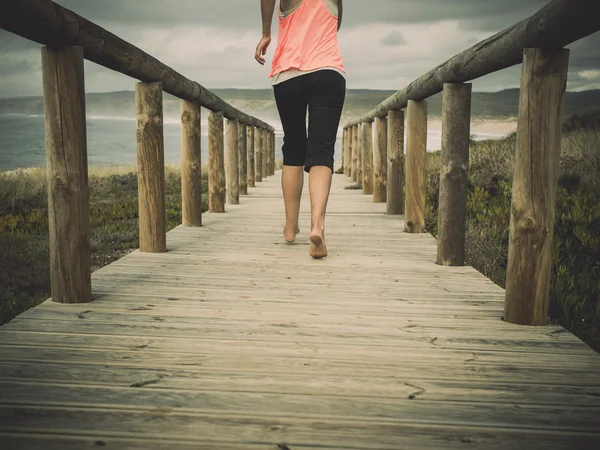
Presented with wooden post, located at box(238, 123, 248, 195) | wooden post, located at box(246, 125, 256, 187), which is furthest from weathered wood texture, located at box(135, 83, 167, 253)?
wooden post, located at box(246, 125, 256, 187)

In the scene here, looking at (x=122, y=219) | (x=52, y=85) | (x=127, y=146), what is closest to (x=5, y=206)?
(x=122, y=219)

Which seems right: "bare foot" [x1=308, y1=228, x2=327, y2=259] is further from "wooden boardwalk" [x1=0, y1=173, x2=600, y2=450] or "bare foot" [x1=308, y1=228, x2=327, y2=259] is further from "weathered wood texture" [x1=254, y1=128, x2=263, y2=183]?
"weathered wood texture" [x1=254, y1=128, x2=263, y2=183]

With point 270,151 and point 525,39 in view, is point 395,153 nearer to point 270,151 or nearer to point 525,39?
point 525,39

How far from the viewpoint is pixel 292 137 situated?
386 cm

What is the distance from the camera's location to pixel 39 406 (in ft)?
4.81

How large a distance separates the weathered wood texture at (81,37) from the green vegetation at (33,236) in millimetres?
1382

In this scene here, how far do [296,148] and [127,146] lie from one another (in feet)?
265

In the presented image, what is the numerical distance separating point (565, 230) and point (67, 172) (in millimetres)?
3809

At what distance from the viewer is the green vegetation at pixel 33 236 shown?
3.63 meters

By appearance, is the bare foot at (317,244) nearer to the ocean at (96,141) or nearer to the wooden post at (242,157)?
the wooden post at (242,157)

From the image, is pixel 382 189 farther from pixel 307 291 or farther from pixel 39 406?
pixel 39 406

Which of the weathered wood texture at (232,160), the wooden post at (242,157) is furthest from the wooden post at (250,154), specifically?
the weathered wood texture at (232,160)

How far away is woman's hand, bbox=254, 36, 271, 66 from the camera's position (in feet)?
12.2

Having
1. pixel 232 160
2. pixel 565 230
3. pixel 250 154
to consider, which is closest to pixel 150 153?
pixel 565 230
